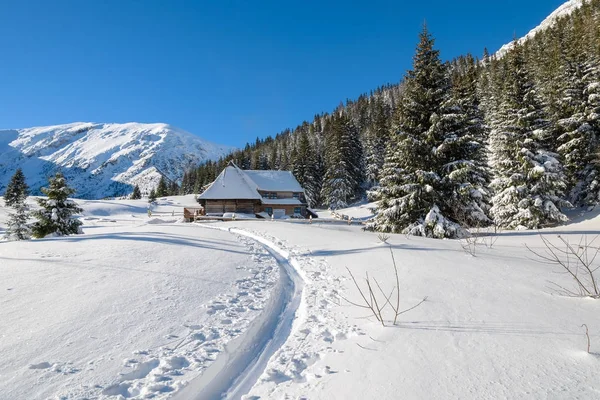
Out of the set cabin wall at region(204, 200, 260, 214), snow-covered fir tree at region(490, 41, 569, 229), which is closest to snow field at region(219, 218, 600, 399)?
snow-covered fir tree at region(490, 41, 569, 229)

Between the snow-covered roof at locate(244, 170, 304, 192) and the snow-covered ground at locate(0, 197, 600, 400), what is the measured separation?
1345 inches

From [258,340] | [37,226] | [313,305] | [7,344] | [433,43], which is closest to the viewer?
[7,344]

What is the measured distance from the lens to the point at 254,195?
127 feet

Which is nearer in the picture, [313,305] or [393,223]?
[313,305]

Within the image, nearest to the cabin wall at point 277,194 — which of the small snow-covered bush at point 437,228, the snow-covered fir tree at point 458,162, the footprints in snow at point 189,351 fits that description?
the small snow-covered bush at point 437,228

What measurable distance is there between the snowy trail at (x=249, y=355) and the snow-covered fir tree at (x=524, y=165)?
19787 mm

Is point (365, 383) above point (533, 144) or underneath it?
underneath

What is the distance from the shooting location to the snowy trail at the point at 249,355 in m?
3.22

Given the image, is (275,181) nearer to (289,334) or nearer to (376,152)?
(376,152)

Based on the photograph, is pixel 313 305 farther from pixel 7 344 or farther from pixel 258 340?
pixel 7 344

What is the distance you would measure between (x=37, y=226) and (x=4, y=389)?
70.4ft

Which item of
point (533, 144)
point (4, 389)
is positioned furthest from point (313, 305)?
point (533, 144)

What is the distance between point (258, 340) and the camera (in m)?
4.49

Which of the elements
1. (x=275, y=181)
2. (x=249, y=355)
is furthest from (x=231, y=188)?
(x=249, y=355)
